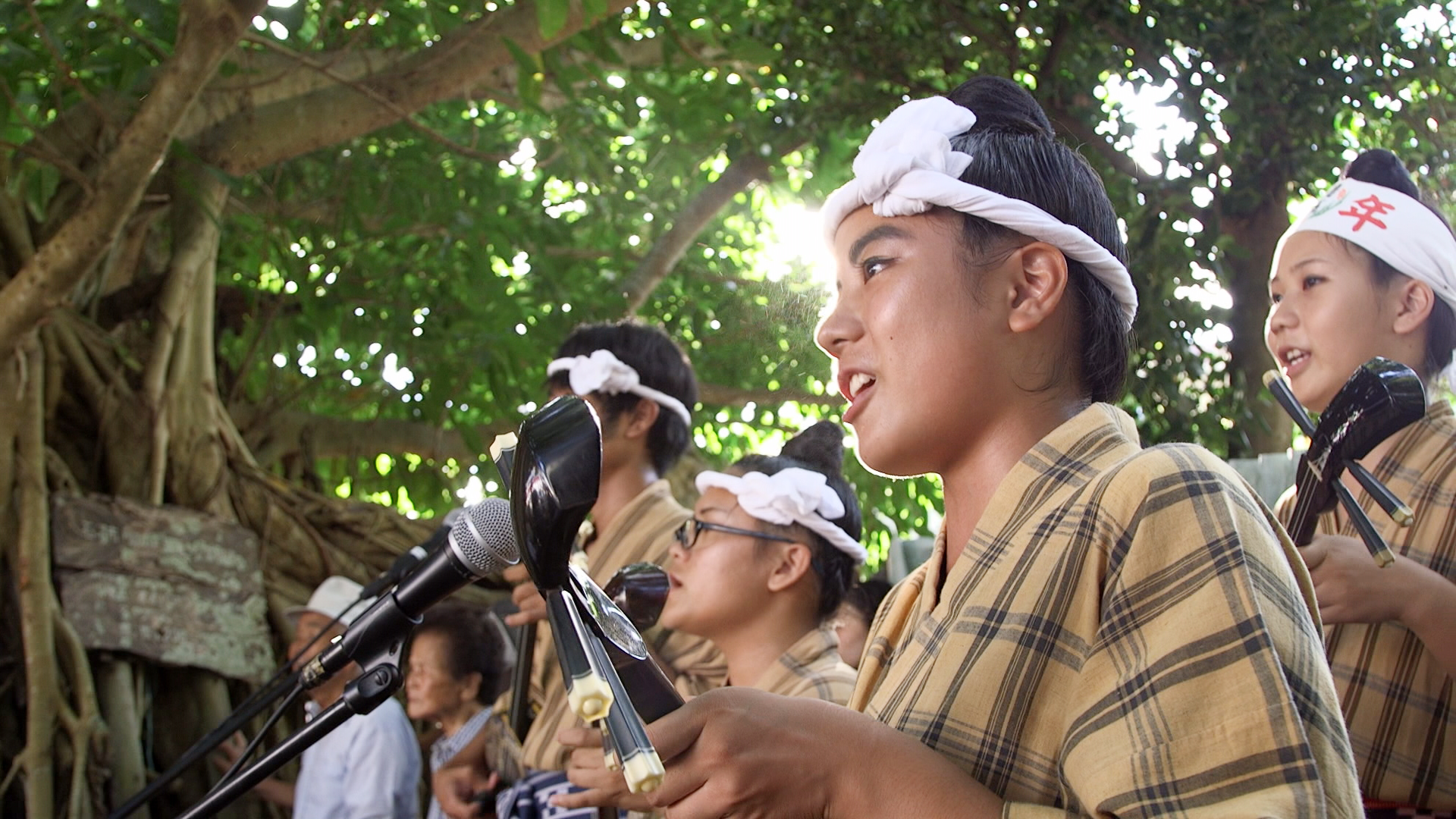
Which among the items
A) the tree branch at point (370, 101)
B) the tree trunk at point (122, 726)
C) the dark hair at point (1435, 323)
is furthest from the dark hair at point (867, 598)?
the tree trunk at point (122, 726)

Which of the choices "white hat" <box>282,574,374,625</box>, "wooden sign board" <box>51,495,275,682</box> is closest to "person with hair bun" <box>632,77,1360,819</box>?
"white hat" <box>282,574,374,625</box>

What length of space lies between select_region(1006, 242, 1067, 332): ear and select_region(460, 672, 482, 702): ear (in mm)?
2799

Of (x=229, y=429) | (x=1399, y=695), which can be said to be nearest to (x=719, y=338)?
(x=229, y=429)

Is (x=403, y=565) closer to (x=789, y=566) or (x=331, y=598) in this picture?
(x=789, y=566)

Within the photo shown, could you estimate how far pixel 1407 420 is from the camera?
1.78m

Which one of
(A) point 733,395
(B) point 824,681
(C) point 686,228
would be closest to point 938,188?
(B) point 824,681

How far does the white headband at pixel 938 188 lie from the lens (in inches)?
54.3

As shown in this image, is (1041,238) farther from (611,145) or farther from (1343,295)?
(611,145)

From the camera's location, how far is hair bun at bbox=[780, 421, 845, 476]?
290cm

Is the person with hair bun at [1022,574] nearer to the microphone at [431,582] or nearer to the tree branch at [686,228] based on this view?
the microphone at [431,582]

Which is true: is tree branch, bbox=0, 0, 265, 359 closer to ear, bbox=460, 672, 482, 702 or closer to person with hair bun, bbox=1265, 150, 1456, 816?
ear, bbox=460, 672, 482, 702

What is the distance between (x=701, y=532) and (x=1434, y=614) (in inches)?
57.5

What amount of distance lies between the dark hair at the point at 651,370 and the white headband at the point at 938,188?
1.83 m

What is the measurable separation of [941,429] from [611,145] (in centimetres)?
483
